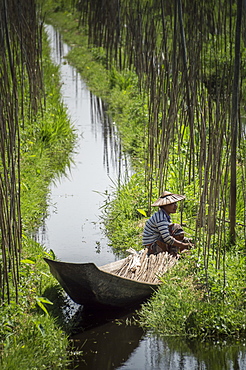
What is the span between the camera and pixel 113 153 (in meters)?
9.70

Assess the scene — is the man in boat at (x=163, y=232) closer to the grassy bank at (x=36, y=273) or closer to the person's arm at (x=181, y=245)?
the person's arm at (x=181, y=245)

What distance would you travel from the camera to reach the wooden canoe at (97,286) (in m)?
4.47

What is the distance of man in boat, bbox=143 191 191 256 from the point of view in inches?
212

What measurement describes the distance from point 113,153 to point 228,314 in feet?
18.4

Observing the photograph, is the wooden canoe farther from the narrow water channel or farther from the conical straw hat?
the conical straw hat

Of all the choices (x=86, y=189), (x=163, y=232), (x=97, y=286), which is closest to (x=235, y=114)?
(x=163, y=232)

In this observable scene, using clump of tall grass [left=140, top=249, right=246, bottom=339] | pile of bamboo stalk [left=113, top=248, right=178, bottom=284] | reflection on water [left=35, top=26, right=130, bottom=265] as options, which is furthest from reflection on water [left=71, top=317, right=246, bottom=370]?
reflection on water [left=35, top=26, right=130, bottom=265]

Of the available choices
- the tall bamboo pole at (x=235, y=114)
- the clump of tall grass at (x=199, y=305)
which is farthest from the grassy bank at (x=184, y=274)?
the tall bamboo pole at (x=235, y=114)

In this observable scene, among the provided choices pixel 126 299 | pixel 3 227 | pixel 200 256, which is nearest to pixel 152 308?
pixel 126 299

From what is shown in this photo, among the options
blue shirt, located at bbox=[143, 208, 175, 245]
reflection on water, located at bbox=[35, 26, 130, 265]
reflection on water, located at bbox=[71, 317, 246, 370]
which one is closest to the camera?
reflection on water, located at bbox=[71, 317, 246, 370]

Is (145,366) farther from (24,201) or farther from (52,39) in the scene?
(52,39)

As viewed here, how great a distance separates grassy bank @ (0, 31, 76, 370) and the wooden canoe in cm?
20

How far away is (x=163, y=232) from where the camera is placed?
5375 mm

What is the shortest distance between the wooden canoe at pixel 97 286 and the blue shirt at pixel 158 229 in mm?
605
